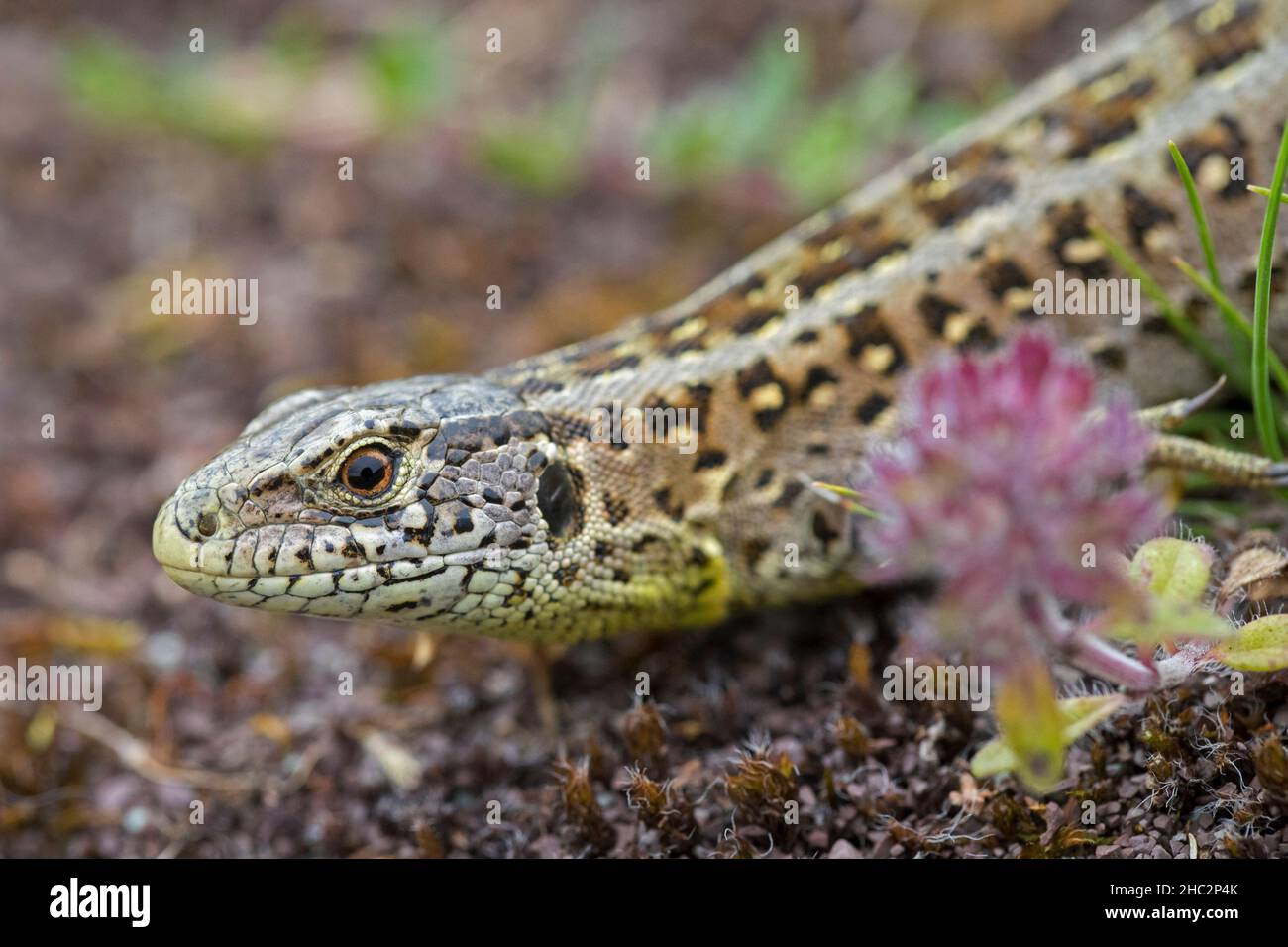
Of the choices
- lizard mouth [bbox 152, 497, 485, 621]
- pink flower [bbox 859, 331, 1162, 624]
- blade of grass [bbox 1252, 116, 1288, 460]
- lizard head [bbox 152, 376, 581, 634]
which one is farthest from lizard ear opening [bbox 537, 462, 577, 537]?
blade of grass [bbox 1252, 116, 1288, 460]

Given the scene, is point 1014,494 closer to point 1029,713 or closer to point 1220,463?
point 1029,713

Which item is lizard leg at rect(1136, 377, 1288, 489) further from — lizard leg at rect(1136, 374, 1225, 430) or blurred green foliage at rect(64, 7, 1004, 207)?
blurred green foliage at rect(64, 7, 1004, 207)

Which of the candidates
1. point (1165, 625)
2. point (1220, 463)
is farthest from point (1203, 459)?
point (1165, 625)

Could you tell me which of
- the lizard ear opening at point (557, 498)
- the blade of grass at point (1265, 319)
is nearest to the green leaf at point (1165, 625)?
the blade of grass at point (1265, 319)

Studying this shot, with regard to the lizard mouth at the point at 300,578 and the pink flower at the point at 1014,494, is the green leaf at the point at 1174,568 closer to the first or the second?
the pink flower at the point at 1014,494

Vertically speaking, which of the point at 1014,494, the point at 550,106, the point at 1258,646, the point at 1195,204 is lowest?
the point at 1258,646
